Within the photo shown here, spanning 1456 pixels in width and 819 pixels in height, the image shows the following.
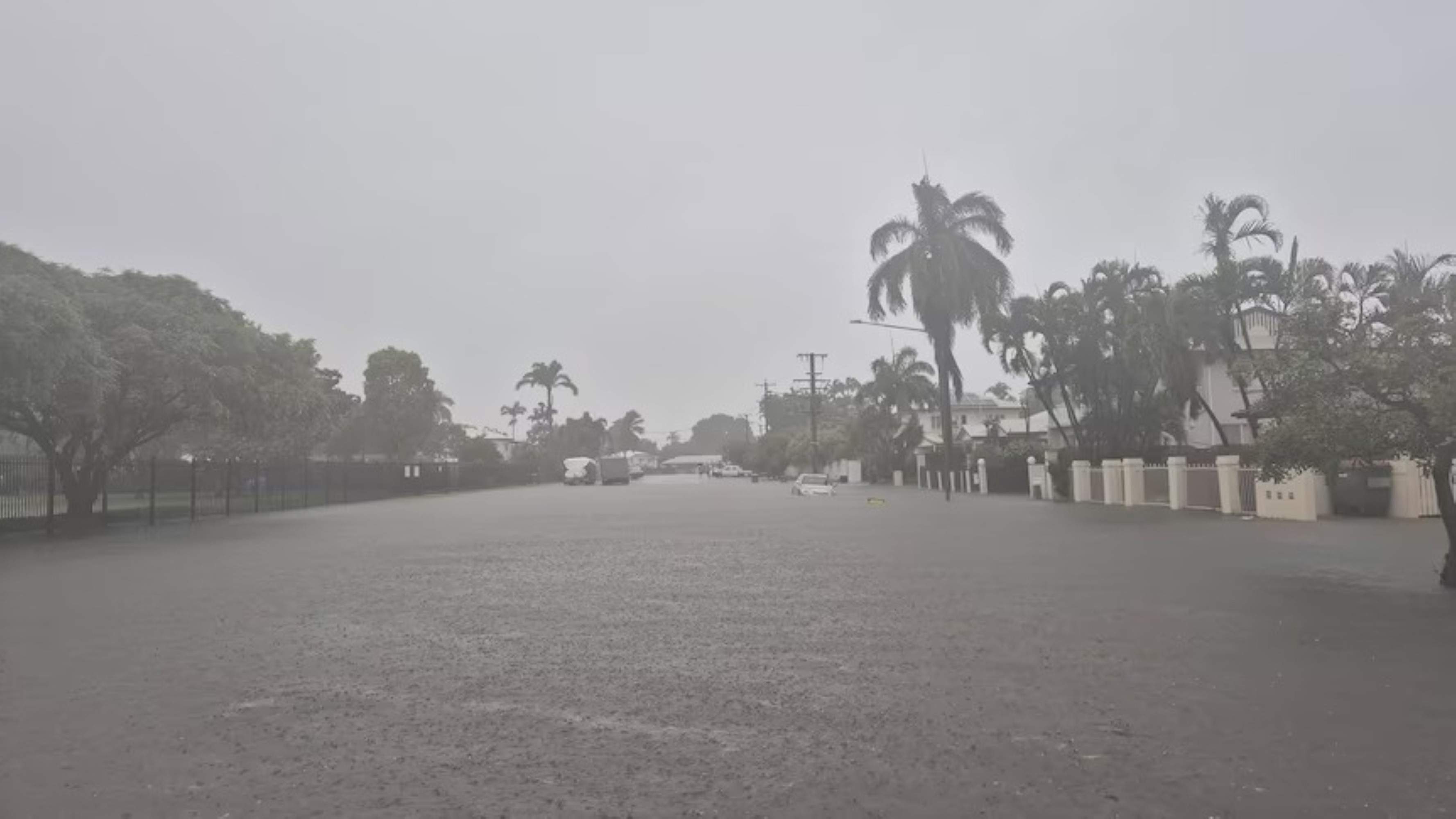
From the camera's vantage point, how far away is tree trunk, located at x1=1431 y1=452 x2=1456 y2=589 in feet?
32.6

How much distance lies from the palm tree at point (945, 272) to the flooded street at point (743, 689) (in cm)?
2960

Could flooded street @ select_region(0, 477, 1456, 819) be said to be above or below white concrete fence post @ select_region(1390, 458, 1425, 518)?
below

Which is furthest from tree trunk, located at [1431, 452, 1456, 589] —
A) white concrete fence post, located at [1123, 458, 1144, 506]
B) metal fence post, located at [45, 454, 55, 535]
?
metal fence post, located at [45, 454, 55, 535]

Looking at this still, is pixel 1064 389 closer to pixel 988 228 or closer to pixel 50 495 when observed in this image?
pixel 988 228

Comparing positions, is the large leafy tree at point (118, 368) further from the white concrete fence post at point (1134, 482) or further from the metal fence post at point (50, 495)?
the white concrete fence post at point (1134, 482)


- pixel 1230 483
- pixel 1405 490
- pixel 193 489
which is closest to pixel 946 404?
pixel 1230 483

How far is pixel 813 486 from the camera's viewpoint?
46.5 meters

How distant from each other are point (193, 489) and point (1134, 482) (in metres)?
29.7

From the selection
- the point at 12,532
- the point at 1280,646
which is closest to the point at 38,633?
the point at 1280,646

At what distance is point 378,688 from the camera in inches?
262

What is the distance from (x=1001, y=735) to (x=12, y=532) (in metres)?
25.9

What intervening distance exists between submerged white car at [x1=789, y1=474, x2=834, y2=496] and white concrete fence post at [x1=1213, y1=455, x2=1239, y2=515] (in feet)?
71.8

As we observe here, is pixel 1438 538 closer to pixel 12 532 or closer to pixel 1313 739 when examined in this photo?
pixel 1313 739

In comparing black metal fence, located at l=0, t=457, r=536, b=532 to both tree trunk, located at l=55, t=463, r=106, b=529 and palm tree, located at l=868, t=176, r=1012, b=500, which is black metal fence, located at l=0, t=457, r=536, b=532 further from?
palm tree, located at l=868, t=176, r=1012, b=500
